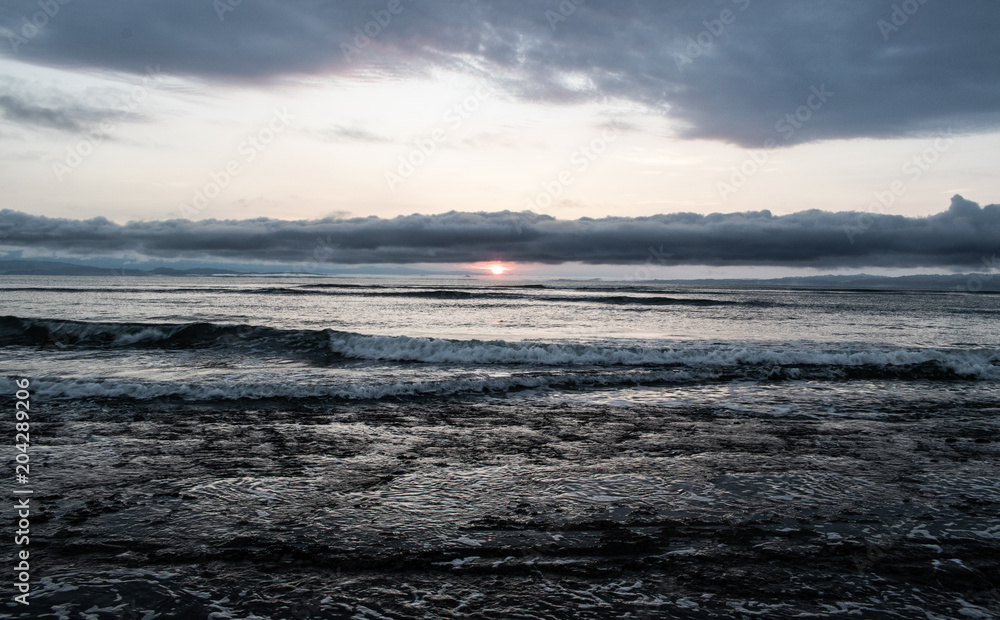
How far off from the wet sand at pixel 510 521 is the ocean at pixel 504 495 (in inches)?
1.1

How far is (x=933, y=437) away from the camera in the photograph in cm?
888

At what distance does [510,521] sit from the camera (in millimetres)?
5277

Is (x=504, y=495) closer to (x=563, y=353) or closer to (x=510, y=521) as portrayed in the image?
(x=510, y=521)

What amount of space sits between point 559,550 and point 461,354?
45.0ft

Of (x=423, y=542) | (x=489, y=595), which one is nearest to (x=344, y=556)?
(x=423, y=542)

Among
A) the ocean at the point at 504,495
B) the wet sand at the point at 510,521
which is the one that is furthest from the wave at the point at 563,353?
the wet sand at the point at 510,521

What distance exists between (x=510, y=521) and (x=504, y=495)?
0.72 meters

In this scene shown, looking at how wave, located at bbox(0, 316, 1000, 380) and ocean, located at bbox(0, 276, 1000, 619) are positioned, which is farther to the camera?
wave, located at bbox(0, 316, 1000, 380)

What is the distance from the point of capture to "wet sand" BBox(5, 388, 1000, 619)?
398cm

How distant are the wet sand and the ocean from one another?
0.03m

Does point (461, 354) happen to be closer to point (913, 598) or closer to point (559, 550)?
point (559, 550)

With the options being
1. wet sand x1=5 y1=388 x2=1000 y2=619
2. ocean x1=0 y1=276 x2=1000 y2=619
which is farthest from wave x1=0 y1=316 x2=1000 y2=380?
wet sand x1=5 y1=388 x2=1000 y2=619

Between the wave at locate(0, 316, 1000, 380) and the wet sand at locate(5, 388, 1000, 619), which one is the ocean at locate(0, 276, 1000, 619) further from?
the wave at locate(0, 316, 1000, 380)

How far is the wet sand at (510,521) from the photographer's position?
3.98 meters
